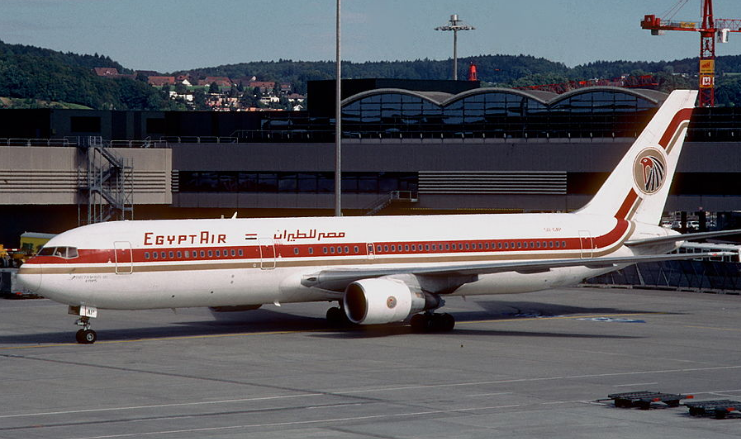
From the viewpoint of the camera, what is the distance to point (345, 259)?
147 ft

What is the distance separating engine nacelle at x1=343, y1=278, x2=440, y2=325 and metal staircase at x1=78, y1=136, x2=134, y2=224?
3871cm

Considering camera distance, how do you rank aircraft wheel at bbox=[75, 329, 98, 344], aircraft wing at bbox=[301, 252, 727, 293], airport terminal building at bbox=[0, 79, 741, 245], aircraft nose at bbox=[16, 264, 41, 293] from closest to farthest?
aircraft nose at bbox=[16, 264, 41, 293], aircraft wheel at bbox=[75, 329, 98, 344], aircraft wing at bbox=[301, 252, 727, 293], airport terminal building at bbox=[0, 79, 741, 245]

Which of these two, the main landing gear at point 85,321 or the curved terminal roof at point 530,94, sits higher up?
the curved terminal roof at point 530,94

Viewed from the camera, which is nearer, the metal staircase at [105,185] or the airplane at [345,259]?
the airplane at [345,259]

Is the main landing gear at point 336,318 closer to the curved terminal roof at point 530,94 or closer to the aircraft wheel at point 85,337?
the aircraft wheel at point 85,337

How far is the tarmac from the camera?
2602 cm

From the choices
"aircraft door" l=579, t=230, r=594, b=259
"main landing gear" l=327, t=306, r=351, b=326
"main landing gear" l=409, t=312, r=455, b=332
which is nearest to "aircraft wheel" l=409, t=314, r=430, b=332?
"main landing gear" l=409, t=312, r=455, b=332

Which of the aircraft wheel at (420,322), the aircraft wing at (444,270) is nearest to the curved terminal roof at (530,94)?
the aircraft wing at (444,270)

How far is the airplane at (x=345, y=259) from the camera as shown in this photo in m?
40.6

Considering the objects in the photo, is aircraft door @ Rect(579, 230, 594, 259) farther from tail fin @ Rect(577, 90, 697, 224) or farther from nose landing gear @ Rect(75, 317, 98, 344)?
nose landing gear @ Rect(75, 317, 98, 344)

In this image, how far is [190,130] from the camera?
10194 centimetres

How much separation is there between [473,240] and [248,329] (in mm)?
10120

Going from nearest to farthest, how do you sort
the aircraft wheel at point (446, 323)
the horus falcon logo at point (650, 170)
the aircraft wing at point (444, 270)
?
the aircraft wing at point (444, 270), the aircraft wheel at point (446, 323), the horus falcon logo at point (650, 170)

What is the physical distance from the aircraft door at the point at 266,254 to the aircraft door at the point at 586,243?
1450 cm
